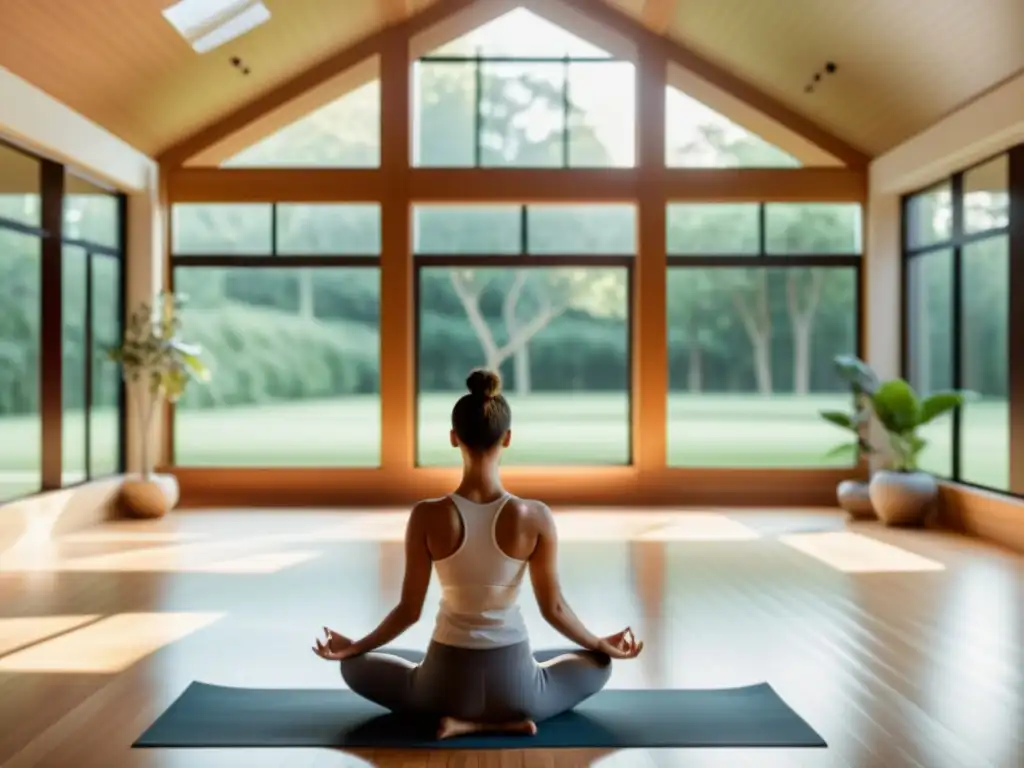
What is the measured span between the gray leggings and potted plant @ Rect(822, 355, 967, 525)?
549 cm

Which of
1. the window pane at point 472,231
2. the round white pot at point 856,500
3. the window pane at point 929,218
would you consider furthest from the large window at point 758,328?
the window pane at point 472,231

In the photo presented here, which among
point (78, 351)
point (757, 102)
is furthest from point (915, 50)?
point (78, 351)

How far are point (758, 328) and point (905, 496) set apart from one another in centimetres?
252

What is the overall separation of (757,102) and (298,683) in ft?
24.5

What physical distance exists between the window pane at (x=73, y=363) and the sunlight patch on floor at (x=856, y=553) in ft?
17.7

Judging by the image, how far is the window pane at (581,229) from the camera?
396 inches

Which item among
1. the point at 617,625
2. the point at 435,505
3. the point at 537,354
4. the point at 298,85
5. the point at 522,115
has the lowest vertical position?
the point at 617,625

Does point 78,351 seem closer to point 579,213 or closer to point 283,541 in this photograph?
point 283,541

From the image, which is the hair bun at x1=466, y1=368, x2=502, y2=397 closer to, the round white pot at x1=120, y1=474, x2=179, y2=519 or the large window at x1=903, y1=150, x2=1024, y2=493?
the large window at x1=903, y1=150, x2=1024, y2=493

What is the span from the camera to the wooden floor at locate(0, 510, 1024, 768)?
3.38 m

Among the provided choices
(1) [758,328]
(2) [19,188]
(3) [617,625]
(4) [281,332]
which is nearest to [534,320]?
(1) [758,328]

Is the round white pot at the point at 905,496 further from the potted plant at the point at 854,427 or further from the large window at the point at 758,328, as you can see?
the large window at the point at 758,328

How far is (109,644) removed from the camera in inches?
185

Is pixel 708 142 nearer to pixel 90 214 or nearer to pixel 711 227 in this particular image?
pixel 711 227
